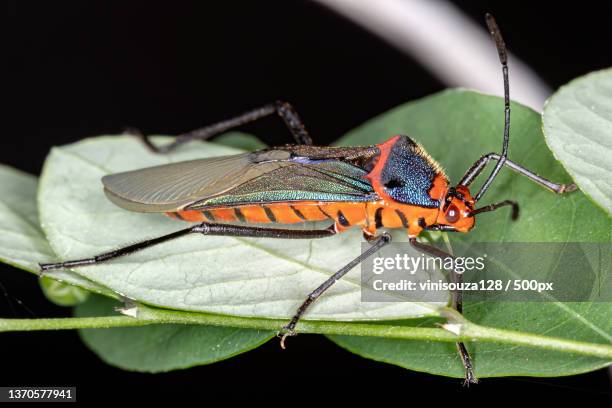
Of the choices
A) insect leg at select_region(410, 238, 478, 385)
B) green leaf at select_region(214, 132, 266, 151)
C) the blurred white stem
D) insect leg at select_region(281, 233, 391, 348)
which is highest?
the blurred white stem

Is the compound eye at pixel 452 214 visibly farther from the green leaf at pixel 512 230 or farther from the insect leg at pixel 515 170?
the insect leg at pixel 515 170

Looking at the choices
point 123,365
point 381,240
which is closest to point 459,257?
point 381,240

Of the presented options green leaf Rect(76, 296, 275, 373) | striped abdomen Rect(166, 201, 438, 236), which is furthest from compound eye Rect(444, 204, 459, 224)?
green leaf Rect(76, 296, 275, 373)

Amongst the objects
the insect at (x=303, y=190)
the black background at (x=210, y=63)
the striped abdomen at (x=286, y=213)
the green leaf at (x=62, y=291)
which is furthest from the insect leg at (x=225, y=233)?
the black background at (x=210, y=63)

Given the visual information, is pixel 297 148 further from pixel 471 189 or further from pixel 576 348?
pixel 576 348

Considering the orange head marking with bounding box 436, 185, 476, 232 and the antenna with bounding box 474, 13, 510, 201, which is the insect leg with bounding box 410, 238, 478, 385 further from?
the antenna with bounding box 474, 13, 510, 201

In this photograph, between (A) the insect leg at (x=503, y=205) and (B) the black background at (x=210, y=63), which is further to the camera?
(B) the black background at (x=210, y=63)
